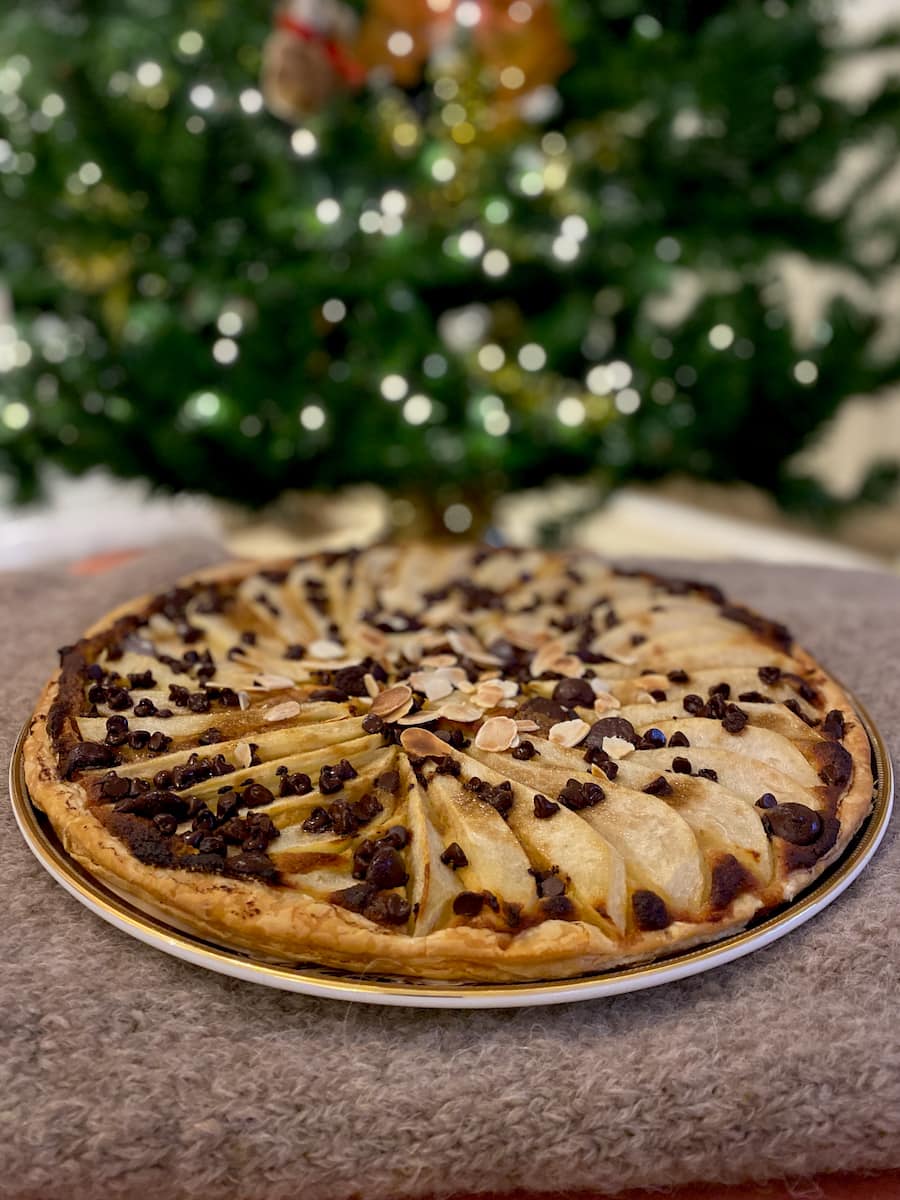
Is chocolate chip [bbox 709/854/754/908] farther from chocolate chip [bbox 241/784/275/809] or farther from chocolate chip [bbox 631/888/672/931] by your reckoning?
chocolate chip [bbox 241/784/275/809]

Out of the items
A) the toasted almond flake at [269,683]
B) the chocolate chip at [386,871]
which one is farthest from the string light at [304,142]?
the chocolate chip at [386,871]

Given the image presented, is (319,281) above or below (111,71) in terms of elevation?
below

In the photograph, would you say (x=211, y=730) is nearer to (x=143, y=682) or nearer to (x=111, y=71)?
(x=143, y=682)

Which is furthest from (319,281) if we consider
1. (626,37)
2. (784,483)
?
(784,483)

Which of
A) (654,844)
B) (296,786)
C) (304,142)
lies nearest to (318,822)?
(296,786)

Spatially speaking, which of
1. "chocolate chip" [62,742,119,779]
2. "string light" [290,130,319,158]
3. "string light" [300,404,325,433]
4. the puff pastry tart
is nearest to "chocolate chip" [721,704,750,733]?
the puff pastry tart

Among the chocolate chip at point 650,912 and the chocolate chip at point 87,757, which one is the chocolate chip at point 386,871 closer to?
the chocolate chip at point 650,912

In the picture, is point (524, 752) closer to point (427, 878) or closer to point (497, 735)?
point (497, 735)
